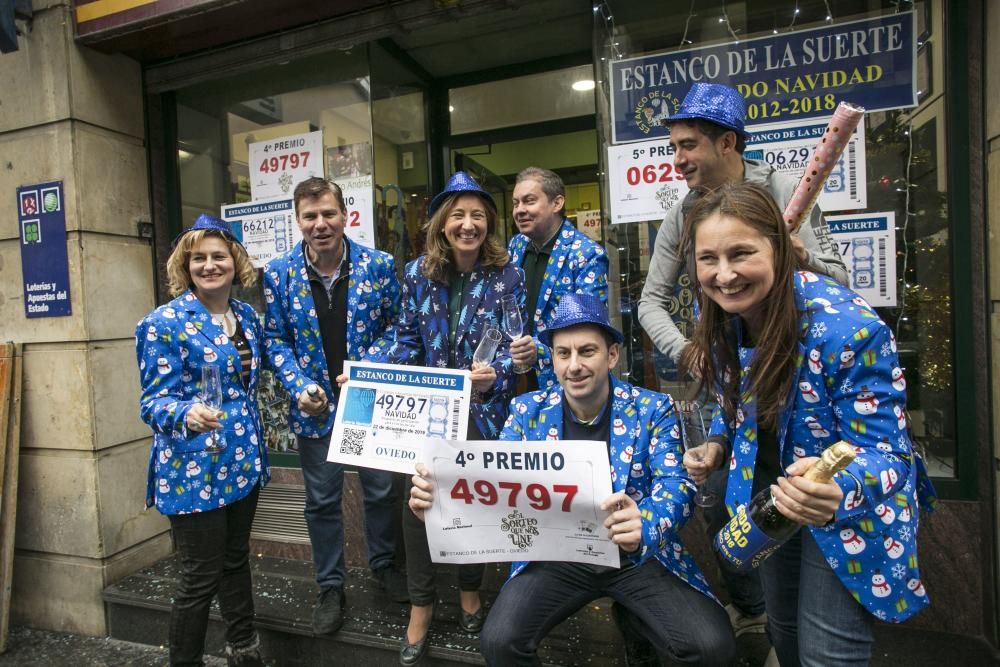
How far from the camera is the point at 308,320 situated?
10.9 feet

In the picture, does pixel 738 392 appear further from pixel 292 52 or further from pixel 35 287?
pixel 35 287

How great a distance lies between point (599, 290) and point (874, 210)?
1.58m

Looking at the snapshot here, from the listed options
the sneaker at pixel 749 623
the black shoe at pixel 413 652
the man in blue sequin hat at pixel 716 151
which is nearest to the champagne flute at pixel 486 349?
the man in blue sequin hat at pixel 716 151

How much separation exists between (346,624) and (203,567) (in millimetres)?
897

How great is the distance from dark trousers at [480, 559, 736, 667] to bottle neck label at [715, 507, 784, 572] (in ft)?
1.74

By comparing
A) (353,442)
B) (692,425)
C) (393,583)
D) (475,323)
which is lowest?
(393,583)

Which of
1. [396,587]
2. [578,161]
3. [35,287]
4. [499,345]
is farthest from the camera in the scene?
[578,161]

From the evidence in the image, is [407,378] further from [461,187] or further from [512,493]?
[461,187]

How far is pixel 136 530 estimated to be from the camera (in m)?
4.36

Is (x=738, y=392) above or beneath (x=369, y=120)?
beneath

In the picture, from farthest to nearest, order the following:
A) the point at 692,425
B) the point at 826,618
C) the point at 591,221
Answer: the point at 591,221
the point at 692,425
the point at 826,618

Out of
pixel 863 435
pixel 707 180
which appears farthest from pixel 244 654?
pixel 707 180

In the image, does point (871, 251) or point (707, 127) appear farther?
point (871, 251)

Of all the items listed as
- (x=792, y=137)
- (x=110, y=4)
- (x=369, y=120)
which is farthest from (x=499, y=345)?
(x=110, y=4)
